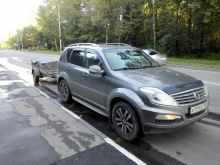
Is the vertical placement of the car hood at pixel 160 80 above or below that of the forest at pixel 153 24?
below

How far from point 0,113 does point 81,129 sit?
270 centimetres

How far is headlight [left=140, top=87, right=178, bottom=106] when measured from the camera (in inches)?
133

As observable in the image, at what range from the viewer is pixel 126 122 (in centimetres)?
387

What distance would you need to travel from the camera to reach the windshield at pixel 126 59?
4.52 meters

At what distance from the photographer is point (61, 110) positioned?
5.82 metres

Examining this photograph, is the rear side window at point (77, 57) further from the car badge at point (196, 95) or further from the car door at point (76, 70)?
the car badge at point (196, 95)

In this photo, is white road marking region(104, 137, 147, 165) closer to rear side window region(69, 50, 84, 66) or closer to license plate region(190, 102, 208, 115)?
license plate region(190, 102, 208, 115)

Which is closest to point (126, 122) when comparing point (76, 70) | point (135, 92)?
point (135, 92)

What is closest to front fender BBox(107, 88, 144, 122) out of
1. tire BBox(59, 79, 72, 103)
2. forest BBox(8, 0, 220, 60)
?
tire BBox(59, 79, 72, 103)

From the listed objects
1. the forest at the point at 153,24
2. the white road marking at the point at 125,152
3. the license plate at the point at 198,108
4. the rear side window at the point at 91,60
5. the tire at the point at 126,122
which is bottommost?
the white road marking at the point at 125,152

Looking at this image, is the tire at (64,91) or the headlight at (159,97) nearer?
the headlight at (159,97)

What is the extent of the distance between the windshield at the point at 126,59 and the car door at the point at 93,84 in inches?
10.4

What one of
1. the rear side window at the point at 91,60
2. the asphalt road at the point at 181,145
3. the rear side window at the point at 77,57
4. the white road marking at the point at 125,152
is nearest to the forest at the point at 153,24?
the rear side window at the point at 77,57

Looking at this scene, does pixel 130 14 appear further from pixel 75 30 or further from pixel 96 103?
pixel 96 103
